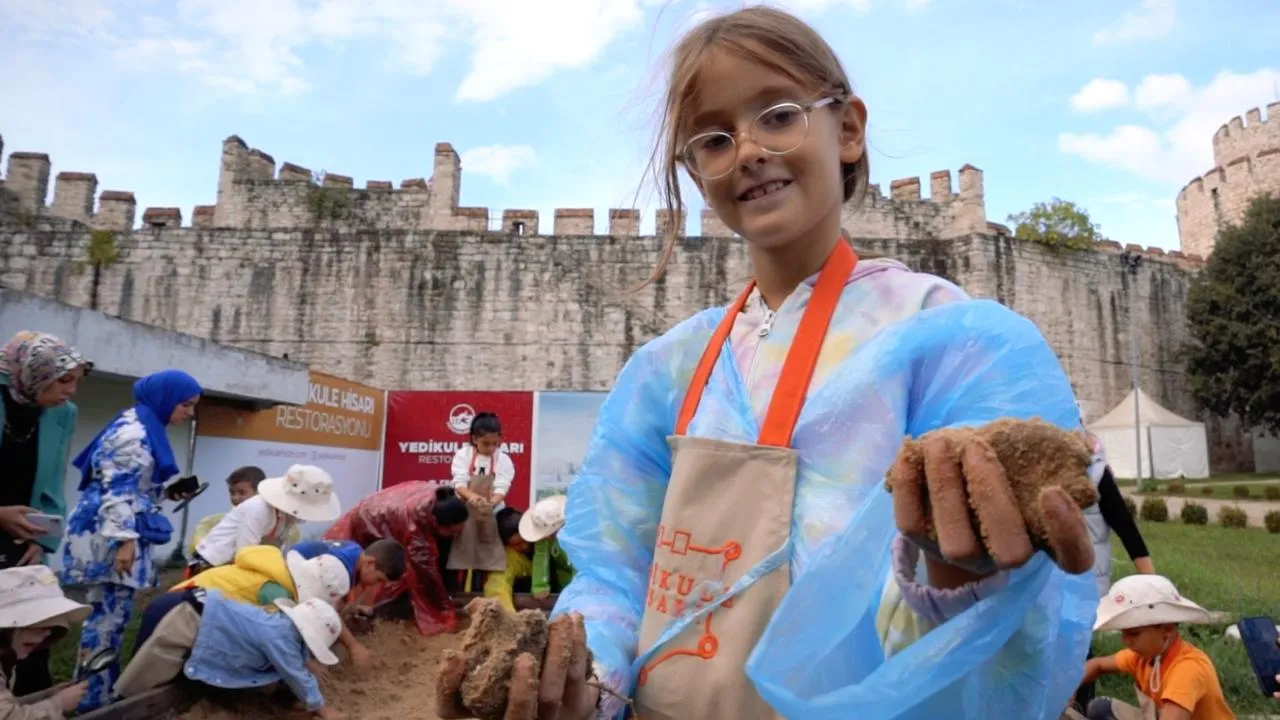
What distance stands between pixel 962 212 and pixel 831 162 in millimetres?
19394

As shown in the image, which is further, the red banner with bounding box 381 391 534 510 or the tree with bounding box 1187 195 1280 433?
the tree with bounding box 1187 195 1280 433

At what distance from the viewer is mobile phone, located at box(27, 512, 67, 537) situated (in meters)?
3.63

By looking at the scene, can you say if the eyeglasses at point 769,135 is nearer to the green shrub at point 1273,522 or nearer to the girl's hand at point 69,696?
the girl's hand at point 69,696

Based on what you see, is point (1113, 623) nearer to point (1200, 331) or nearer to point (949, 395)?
point (949, 395)

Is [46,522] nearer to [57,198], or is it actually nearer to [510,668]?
[510,668]

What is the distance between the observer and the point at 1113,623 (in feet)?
10.7

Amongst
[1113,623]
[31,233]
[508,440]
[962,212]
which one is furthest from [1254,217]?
[31,233]

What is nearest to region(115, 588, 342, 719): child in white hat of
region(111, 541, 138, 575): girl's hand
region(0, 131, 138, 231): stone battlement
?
region(111, 541, 138, 575): girl's hand

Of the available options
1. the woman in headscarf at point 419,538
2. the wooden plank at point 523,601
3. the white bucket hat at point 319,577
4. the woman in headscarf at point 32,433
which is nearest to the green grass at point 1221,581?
the wooden plank at point 523,601

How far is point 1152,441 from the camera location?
18109mm

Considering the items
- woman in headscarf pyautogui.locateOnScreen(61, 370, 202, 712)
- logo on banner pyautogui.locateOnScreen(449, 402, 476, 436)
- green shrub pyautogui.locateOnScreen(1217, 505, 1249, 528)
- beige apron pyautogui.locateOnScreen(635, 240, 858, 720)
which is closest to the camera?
beige apron pyautogui.locateOnScreen(635, 240, 858, 720)

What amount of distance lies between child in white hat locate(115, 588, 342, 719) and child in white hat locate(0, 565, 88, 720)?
0.48 meters

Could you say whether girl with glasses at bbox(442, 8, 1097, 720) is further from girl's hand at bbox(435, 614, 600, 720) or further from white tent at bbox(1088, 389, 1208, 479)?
white tent at bbox(1088, 389, 1208, 479)

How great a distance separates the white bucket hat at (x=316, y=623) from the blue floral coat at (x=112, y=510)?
778 millimetres
